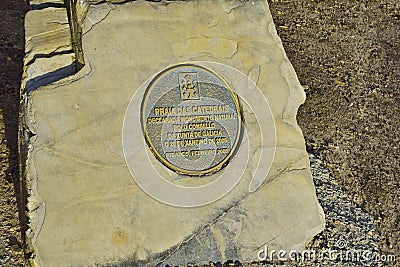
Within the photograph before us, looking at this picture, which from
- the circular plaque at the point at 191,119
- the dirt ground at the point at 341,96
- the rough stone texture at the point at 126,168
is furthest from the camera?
the dirt ground at the point at 341,96

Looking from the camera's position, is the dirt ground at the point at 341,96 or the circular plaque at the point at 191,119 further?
the dirt ground at the point at 341,96

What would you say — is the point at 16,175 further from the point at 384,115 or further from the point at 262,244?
the point at 384,115

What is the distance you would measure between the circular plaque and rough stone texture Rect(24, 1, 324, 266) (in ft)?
0.50

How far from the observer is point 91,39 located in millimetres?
3785

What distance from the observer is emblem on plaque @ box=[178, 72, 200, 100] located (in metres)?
3.82

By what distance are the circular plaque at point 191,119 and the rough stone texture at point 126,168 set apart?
15 cm

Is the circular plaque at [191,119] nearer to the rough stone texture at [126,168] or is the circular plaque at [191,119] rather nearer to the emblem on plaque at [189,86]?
the emblem on plaque at [189,86]

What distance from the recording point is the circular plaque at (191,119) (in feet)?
12.1

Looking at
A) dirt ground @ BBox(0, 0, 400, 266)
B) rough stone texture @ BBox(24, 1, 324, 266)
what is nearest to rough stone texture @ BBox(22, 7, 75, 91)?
rough stone texture @ BBox(24, 1, 324, 266)

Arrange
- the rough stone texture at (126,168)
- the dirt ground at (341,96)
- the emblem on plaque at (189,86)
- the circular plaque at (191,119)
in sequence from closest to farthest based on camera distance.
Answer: the rough stone texture at (126,168) < the circular plaque at (191,119) < the emblem on plaque at (189,86) < the dirt ground at (341,96)

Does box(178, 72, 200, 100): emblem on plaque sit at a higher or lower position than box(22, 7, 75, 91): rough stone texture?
lower

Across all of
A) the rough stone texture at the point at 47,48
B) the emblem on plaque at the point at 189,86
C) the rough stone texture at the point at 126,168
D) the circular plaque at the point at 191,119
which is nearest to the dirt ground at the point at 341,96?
the rough stone texture at the point at 126,168

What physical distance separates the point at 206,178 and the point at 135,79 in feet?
3.10

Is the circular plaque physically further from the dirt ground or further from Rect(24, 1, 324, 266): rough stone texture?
the dirt ground
